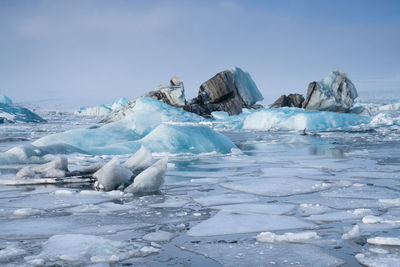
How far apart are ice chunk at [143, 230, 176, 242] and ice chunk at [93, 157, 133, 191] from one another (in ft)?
5.84

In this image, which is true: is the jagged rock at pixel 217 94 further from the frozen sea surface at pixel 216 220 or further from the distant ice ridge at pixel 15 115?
the frozen sea surface at pixel 216 220

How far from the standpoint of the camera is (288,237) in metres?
2.73

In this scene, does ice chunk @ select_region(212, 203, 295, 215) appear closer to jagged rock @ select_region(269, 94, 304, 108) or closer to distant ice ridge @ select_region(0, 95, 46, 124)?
distant ice ridge @ select_region(0, 95, 46, 124)

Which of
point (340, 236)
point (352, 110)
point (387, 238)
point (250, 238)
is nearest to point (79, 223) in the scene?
point (250, 238)

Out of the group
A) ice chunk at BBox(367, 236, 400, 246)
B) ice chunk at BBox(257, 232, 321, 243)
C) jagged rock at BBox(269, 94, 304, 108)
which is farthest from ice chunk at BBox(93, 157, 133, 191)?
jagged rock at BBox(269, 94, 304, 108)

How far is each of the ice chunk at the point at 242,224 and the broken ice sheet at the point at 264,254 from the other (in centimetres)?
28

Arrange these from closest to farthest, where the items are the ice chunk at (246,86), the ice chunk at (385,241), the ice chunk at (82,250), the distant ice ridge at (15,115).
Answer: the ice chunk at (82,250), the ice chunk at (385,241), the distant ice ridge at (15,115), the ice chunk at (246,86)

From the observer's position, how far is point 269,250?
251cm

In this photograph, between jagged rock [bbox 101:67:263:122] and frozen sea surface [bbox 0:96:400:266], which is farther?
jagged rock [bbox 101:67:263:122]

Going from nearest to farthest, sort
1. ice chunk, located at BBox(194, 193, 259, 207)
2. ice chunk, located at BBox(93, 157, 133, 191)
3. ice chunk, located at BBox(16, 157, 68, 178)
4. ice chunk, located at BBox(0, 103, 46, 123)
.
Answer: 1. ice chunk, located at BBox(194, 193, 259, 207)
2. ice chunk, located at BBox(93, 157, 133, 191)
3. ice chunk, located at BBox(16, 157, 68, 178)
4. ice chunk, located at BBox(0, 103, 46, 123)

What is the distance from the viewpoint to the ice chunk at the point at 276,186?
444 cm

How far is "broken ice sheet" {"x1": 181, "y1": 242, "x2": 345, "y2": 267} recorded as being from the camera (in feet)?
7.59

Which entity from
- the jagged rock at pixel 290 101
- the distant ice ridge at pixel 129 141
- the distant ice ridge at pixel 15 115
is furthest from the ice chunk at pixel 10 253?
the jagged rock at pixel 290 101

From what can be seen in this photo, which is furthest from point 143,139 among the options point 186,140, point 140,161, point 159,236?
point 159,236
